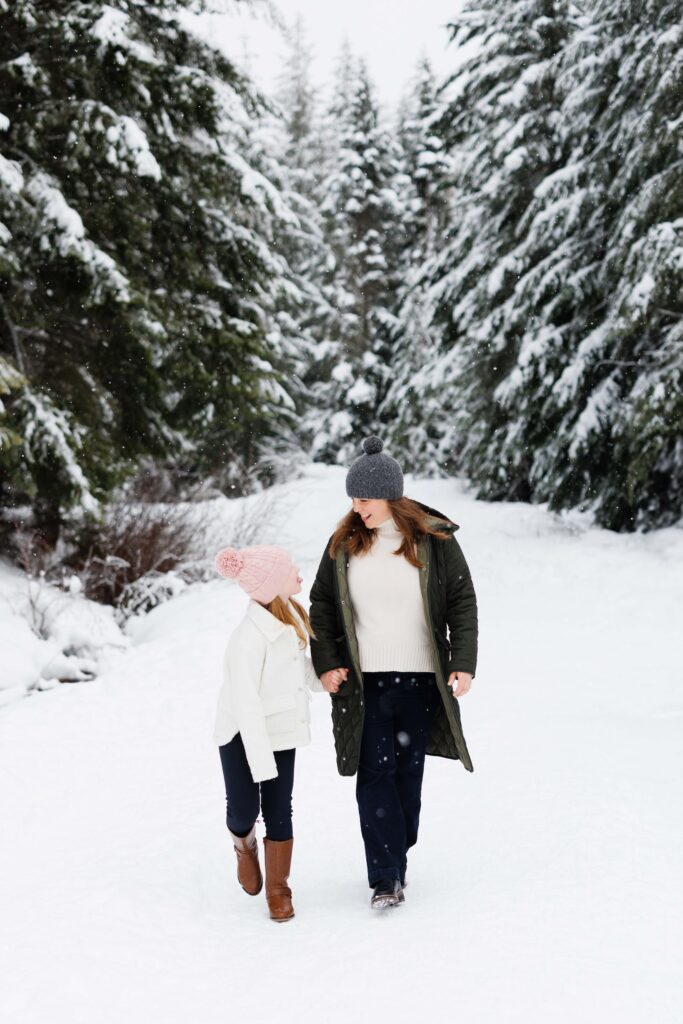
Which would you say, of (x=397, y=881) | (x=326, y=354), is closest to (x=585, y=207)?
(x=397, y=881)

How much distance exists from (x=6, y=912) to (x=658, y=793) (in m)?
3.32

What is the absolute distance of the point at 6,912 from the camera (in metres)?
3.56

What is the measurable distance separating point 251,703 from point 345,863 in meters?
1.42

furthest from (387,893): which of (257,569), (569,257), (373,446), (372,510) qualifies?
(569,257)

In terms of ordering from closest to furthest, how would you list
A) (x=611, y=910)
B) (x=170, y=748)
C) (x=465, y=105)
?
(x=611, y=910), (x=170, y=748), (x=465, y=105)

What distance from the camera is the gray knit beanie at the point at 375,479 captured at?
358 centimetres

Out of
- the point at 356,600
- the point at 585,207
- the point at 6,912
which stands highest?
the point at 585,207

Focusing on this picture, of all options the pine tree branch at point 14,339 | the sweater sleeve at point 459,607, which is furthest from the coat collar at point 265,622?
the pine tree branch at point 14,339

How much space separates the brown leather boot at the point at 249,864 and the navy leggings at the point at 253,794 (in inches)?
3.4

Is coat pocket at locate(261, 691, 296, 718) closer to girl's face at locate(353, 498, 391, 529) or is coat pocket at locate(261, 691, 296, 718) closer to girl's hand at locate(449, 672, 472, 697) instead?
girl's hand at locate(449, 672, 472, 697)

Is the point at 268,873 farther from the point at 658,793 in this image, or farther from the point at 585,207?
the point at 585,207

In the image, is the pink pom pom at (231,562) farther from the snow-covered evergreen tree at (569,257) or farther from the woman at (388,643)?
the snow-covered evergreen tree at (569,257)

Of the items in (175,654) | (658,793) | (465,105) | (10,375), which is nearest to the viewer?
(658,793)

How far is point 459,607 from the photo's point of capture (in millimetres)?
3666
